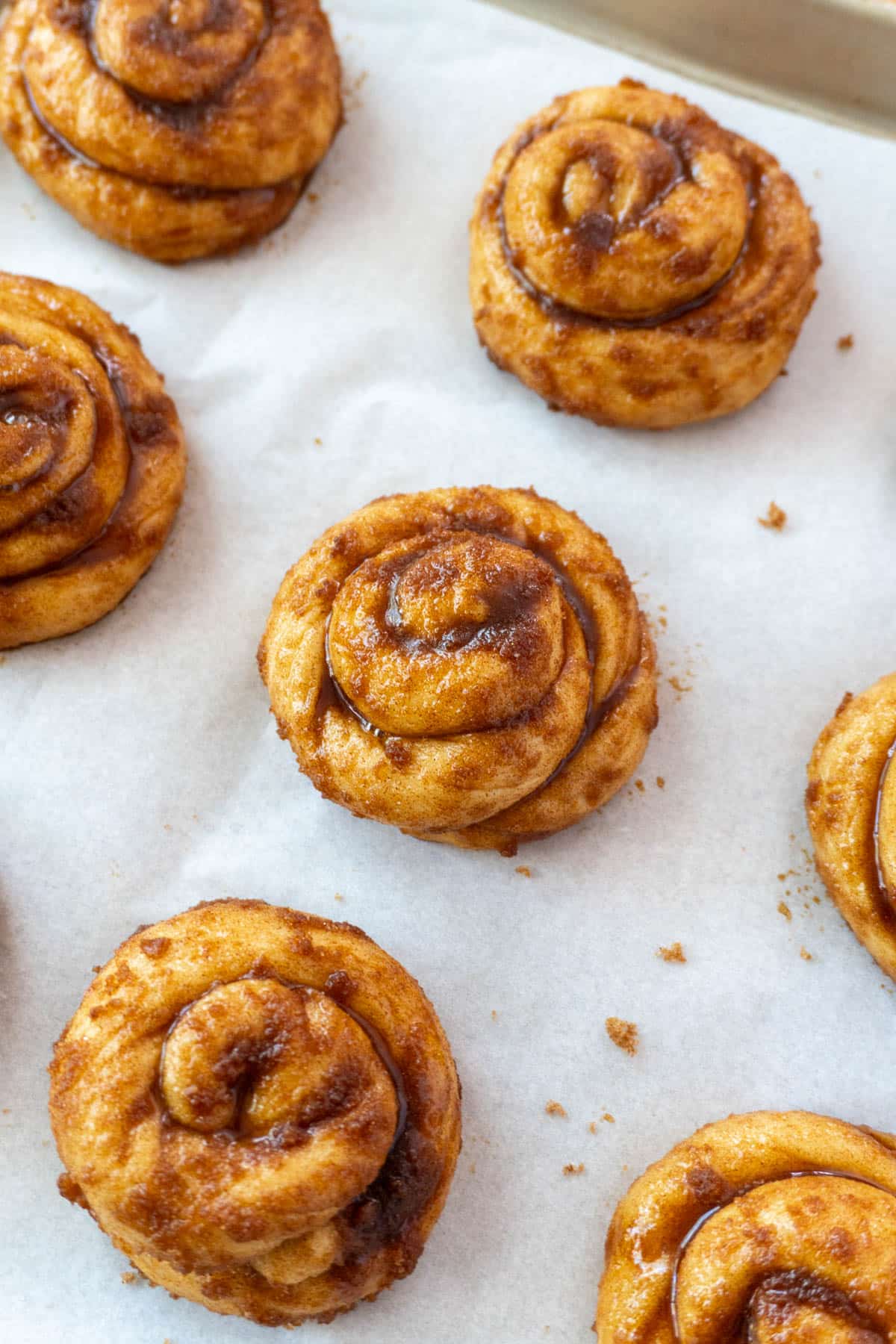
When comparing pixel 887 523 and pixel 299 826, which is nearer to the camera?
pixel 299 826

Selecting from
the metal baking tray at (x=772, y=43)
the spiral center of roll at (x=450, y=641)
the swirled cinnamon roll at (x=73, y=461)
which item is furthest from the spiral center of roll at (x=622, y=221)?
the swirled cinnamon roll at (x=73, y=461)

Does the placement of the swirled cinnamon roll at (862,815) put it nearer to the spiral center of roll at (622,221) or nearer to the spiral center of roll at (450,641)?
the spiral center of roll at (450,641)

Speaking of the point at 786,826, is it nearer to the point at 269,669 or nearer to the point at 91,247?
the point at 269,669

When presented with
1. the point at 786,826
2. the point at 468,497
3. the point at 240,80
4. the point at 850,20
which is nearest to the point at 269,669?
the point at 468,497

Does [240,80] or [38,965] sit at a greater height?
[240,80]

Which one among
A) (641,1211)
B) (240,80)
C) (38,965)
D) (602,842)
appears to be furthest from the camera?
(240,80)

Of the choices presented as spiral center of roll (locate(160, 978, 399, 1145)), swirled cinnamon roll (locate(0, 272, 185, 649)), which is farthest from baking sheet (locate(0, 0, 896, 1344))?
spiral center of roll (locate(160, 978, 399, 1145))

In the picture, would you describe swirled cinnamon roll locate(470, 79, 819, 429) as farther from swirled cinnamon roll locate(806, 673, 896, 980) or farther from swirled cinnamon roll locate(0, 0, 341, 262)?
swirled cinnamon roll locate(806, 673, 896, 980)

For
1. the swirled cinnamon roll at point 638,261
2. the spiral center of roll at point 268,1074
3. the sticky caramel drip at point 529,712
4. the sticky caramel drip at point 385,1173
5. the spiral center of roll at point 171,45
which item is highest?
the spiral center of roll at point 171,45
